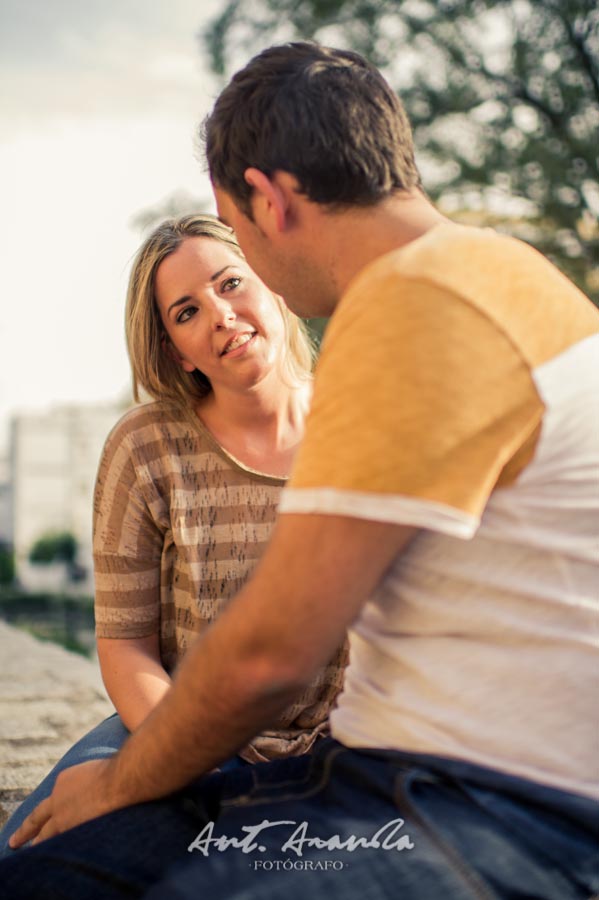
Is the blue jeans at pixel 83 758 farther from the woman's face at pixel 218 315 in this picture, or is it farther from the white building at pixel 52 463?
the white building at pixel 52 463

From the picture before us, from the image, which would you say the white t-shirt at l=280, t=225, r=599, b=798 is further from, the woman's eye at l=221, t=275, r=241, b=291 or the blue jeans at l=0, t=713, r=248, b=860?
the woman's eye at l=221, t=275, r=241, b=291

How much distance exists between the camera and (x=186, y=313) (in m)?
2.60

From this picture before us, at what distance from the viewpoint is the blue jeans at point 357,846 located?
121 cm

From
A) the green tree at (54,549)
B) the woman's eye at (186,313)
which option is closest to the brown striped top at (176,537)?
the woman's eye at (186,313)

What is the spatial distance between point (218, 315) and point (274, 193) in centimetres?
97

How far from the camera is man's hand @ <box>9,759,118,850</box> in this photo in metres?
1.59

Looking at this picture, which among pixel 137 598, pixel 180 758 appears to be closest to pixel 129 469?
pixel 137 598

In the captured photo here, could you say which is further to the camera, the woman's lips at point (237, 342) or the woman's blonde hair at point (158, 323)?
the woman's blonde hair at point (158, 323)

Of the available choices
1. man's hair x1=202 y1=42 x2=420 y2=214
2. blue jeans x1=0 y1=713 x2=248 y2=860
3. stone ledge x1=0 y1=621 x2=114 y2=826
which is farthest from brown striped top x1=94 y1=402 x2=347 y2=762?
man's hair x1=202 y1=42 x2=420 y2=214

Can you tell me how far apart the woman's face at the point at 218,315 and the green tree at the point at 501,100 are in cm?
968

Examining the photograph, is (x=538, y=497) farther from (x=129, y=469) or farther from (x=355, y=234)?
(x=129, y=469)

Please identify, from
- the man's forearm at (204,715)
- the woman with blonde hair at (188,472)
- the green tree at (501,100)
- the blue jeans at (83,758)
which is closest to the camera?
the man's forearm at (204,715)

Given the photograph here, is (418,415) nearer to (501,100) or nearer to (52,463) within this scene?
(501,100)

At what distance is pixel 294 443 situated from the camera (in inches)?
101
